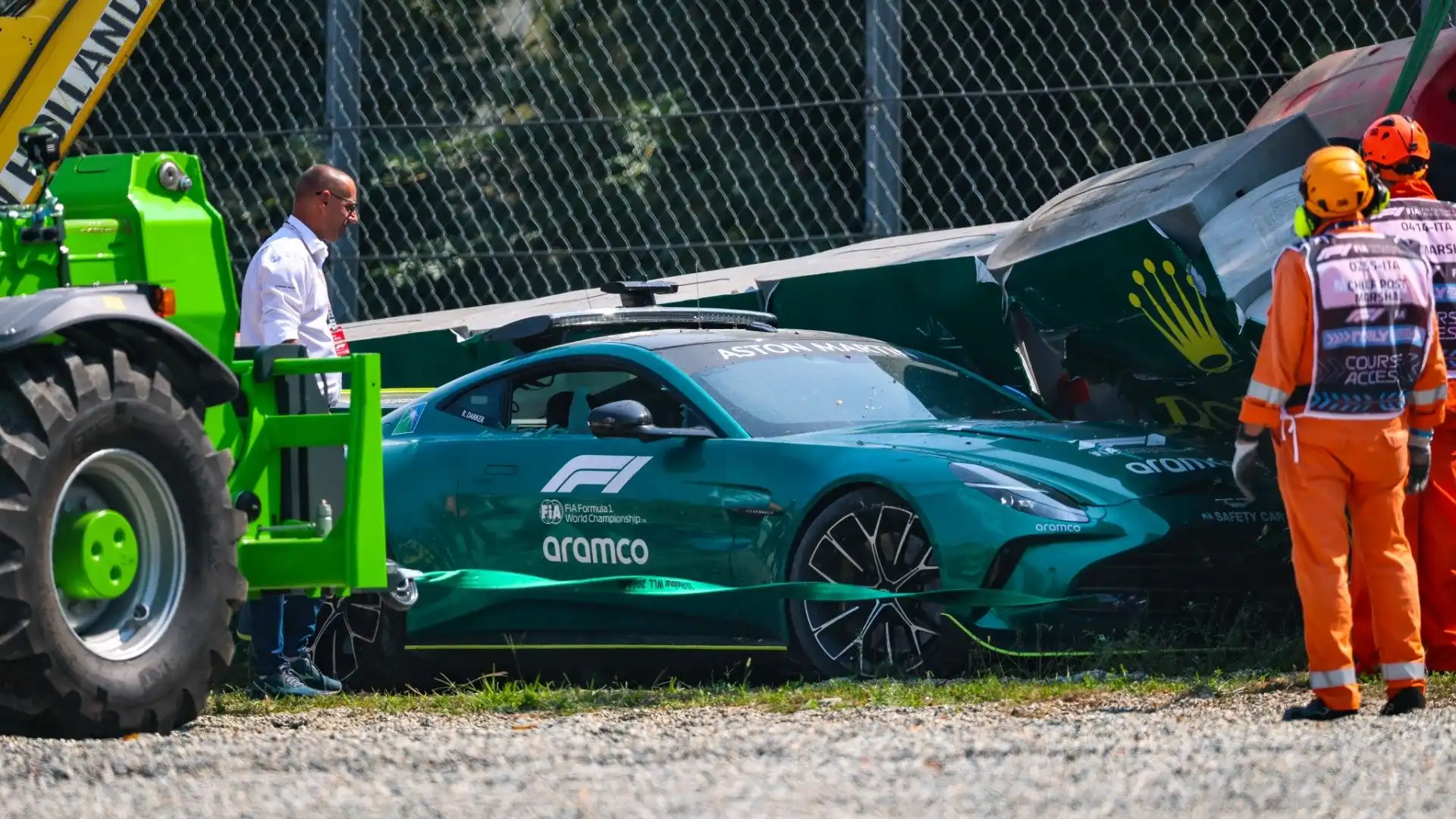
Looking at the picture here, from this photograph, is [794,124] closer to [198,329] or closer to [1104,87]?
[1104,87]

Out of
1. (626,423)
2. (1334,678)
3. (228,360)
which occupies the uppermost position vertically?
(228,360)

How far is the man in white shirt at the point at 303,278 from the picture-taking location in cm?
838

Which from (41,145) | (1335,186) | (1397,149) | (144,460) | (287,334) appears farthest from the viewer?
(287,334)

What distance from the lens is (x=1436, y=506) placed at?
763 cm

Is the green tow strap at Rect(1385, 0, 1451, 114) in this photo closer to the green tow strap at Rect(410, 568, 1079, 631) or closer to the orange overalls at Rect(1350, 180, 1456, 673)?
the orange overalls at Rect(1350, 180, 1456, 673)

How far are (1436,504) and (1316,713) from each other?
51.3 inches

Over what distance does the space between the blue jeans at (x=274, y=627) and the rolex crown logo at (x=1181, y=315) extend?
3386mm

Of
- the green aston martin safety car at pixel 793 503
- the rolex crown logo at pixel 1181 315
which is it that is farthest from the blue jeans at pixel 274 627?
the rolex crown logo at pixel 1181 315

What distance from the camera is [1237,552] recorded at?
8.17m

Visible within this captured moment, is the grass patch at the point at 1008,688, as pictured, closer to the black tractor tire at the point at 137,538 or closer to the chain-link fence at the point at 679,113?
the black tractor tire at the point at 137,538

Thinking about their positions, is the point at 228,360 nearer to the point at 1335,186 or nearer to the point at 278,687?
the point at 278,687

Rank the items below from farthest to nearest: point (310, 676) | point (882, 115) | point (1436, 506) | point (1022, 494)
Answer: point (882, 115), point (310, 676), point (1022, 494), point (1436, 506)

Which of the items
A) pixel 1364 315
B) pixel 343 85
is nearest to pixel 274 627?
pixel 343 85

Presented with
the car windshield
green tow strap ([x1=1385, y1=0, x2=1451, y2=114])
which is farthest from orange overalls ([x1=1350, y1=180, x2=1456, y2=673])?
the car windshield
